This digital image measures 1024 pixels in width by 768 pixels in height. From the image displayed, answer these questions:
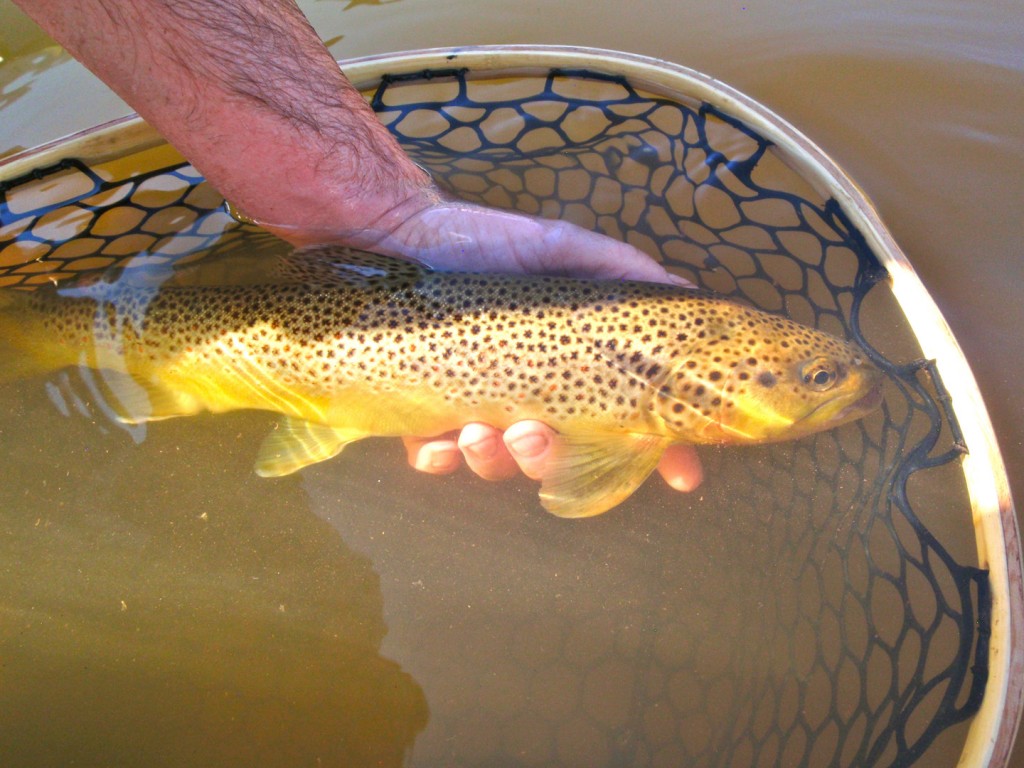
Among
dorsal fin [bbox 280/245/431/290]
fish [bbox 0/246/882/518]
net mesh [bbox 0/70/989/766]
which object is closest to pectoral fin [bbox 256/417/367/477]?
fish [bbox 0/246/882/518]

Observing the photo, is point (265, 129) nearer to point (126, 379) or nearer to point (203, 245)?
point (203, 245)

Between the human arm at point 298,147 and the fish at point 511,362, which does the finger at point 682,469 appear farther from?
the fish at point 511,362

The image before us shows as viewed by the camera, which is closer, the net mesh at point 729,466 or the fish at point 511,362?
the net mesh at point 729,466

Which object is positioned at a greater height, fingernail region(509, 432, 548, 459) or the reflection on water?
fingernail region(509, 432, 548, 459)

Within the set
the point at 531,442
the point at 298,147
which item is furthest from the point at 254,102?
the point at 531,442

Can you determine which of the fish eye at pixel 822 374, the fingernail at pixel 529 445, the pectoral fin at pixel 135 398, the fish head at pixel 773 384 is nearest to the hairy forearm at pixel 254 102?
the pectoral fin at pixel 135 398

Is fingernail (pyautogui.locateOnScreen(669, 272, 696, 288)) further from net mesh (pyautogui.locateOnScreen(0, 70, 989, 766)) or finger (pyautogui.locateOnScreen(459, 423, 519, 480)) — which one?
finger (pyautogui.locateOnScreen(459, 423, 519, 480))
